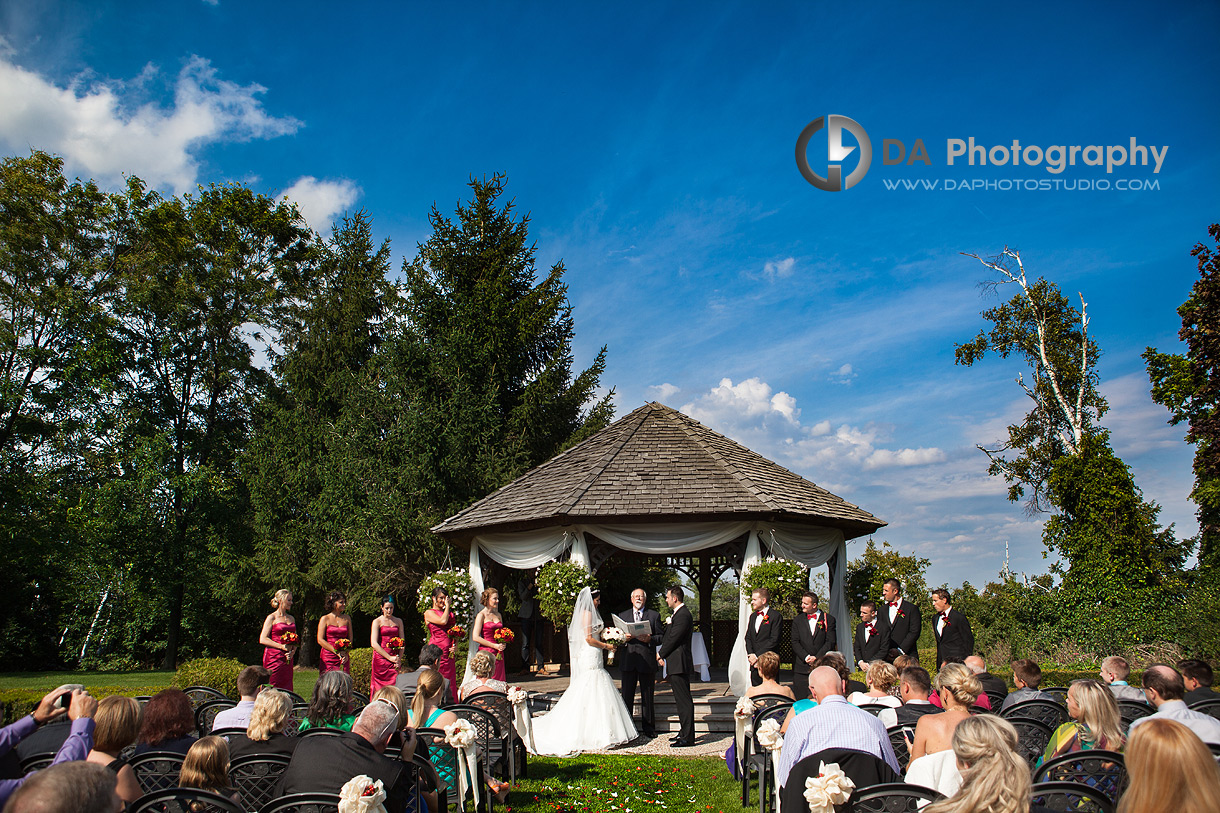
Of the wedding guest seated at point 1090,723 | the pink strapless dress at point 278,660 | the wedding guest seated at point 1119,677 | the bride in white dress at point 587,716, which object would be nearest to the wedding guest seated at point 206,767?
the wedding guest seated at point 1090,723

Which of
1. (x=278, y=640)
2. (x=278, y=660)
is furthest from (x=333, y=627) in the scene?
(x=278, y=660)

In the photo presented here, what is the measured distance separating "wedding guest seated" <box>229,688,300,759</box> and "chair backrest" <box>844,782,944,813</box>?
129 inches

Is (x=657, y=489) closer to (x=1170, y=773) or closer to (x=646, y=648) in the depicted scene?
(x=646, y=648)

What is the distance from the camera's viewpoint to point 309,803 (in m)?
3.53

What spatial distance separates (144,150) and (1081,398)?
32393mm

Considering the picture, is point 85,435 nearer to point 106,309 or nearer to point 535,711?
point 106,309

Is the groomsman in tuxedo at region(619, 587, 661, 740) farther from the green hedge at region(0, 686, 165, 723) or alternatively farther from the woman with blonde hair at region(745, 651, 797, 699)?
the green hedge at region(0, 686, 165, 723)

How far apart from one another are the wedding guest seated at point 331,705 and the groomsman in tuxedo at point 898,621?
8.03m

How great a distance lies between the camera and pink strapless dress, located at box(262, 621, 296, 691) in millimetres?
8930

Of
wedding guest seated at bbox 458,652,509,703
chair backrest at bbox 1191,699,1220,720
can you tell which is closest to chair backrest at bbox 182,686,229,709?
wedding guest seated at bbox 458,652,509,703

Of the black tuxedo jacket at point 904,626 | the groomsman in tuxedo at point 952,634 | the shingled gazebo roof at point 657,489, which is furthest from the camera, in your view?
the shingled gazebo roof at point 657,489

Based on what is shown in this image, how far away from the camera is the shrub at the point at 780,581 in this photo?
1204 centimetres

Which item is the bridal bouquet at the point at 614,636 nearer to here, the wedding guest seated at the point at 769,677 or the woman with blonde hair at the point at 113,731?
the wedding guest seated at the point at 769,677

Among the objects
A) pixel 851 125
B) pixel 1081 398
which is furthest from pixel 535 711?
pixel 1081 398
